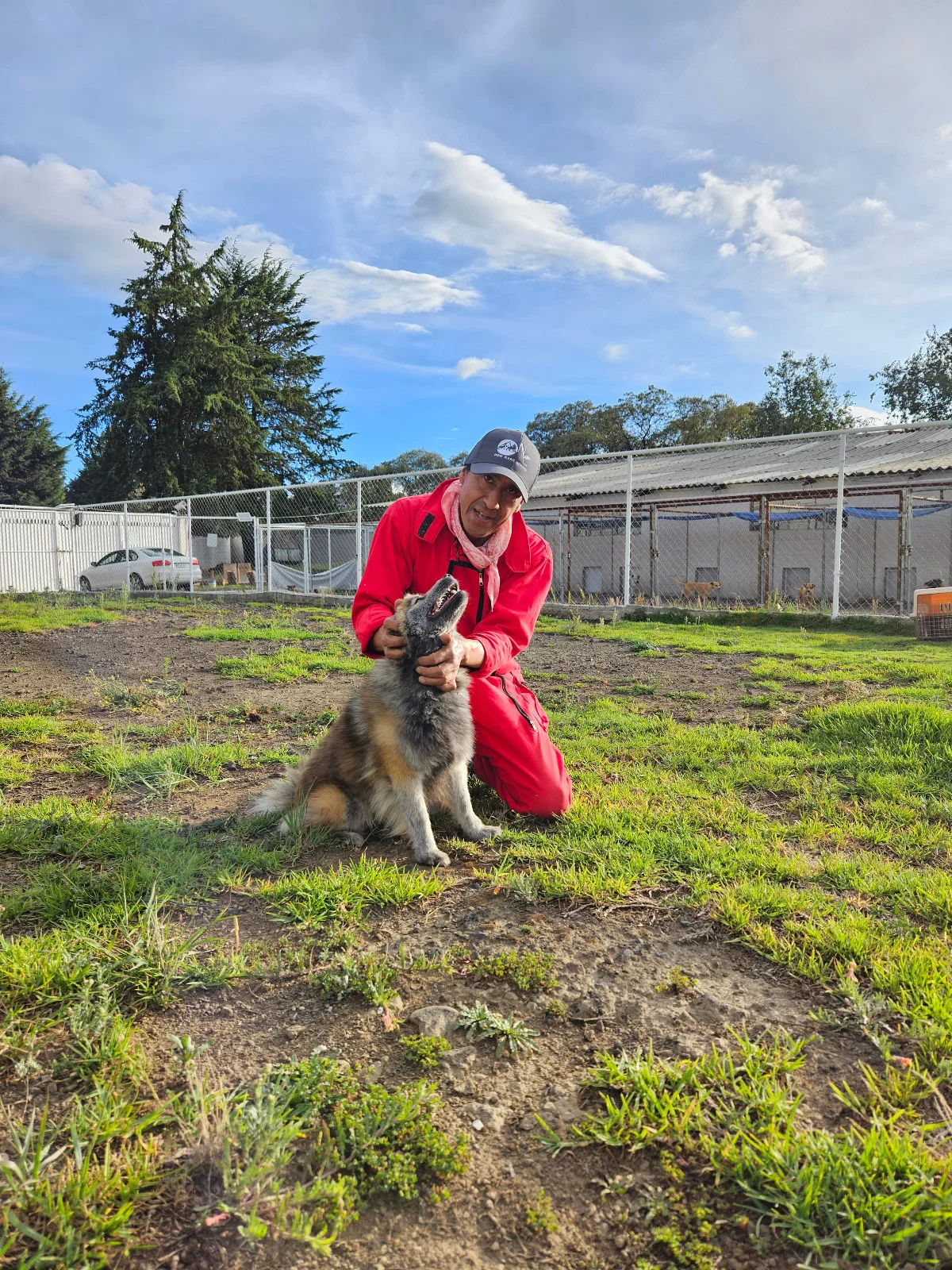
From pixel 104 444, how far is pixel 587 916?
3675cm

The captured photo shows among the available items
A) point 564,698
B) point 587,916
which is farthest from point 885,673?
point 587,916

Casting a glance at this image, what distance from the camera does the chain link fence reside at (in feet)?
52.1

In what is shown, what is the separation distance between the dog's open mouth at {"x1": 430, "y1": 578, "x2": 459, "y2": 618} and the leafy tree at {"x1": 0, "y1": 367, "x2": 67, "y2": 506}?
48317mm

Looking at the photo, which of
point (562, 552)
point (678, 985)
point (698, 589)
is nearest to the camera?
point (678, 985)

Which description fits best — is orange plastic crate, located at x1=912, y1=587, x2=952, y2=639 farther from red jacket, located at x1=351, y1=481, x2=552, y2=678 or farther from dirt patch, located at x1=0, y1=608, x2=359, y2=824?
red jacket, located at x1=351, y1=481, x2=552, y2=678

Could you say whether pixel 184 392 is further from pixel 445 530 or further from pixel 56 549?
pixel 445 530

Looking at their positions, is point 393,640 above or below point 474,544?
below

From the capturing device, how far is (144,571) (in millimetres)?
20906

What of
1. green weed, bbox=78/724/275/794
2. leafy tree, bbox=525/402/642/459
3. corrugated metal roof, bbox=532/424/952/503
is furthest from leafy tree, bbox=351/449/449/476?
green weed, bbox=78/724/275/794

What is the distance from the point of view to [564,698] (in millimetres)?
5578

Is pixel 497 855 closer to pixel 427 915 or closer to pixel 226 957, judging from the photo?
pixel 427 915

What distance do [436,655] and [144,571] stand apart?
2064 centimetres

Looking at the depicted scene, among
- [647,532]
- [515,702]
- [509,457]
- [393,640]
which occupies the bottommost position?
[515,702]

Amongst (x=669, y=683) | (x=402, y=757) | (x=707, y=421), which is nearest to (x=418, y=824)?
(x=402, y=757)
